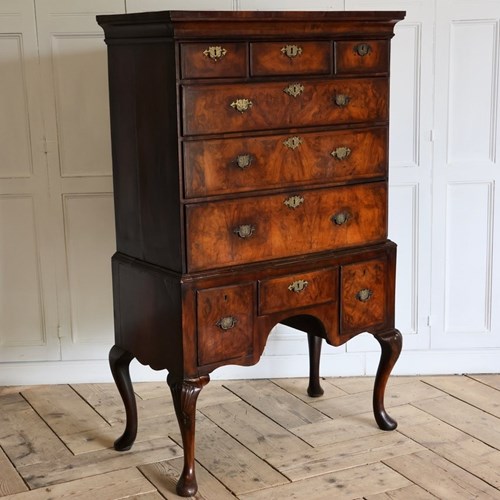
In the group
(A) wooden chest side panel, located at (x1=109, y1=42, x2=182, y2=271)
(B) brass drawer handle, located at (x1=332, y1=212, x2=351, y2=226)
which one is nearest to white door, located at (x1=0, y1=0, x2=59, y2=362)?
(A) wooden chest side panel, located at (x1=109, y1=42, x2=182, y2=271)

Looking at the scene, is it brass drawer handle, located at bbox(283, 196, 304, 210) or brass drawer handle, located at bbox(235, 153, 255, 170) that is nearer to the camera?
brass drawer handle, located at bbox(235, 153, 255, 170)

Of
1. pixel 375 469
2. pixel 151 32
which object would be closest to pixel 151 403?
pixel 375 469

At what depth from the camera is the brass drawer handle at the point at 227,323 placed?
9.23 ft

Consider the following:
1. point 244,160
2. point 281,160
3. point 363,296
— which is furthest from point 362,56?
point 363,296

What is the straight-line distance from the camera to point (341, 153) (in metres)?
2.99

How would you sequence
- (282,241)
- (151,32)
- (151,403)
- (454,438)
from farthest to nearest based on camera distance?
(151,403), (454,438), (282,241), (151,32)

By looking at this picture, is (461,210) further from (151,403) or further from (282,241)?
(151,403)

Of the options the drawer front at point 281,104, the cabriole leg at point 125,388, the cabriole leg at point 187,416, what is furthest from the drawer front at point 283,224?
the cabriole leg at point 125,388

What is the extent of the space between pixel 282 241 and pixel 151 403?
107 cm

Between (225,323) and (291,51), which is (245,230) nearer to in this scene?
(225,323)

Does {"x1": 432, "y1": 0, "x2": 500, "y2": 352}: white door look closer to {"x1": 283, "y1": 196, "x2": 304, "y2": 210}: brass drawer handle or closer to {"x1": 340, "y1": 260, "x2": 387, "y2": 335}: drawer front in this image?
{"x1": 340, "y1": 260, "x2": 387, "y2": 335}: drawer front

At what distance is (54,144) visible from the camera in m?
3.62

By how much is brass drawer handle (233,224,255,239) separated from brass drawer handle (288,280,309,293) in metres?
0.24

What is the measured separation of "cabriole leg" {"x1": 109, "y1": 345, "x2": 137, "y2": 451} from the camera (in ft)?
10.3
